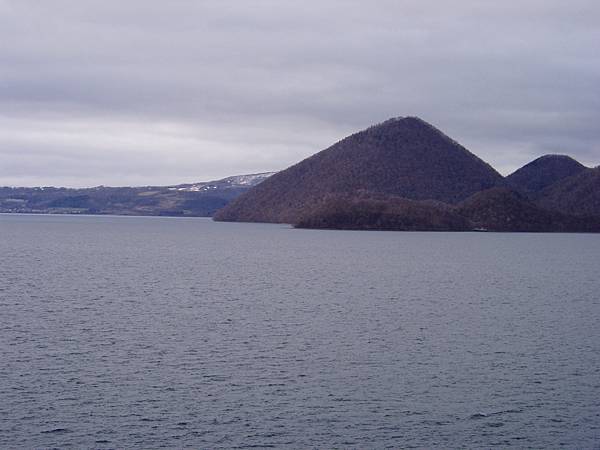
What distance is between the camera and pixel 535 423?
1024 inches

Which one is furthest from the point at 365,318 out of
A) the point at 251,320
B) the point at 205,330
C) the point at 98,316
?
the point at 98,316

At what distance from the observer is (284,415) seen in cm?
2650

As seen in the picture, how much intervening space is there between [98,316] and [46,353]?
11.6 metres

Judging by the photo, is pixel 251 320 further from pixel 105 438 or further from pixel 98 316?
pixel 105 438

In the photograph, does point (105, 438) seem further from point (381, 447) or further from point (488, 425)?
point (488, 425)

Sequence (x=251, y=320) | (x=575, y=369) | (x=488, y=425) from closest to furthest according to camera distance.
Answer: (x=488, y=425) → (x=575, y=369) → (x=251, y=320)

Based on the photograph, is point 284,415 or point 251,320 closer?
point 284,415

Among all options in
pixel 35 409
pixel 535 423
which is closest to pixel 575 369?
pixel 535 423

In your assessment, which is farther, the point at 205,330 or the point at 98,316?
the point at 98,316

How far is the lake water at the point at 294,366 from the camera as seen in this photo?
81.9ft

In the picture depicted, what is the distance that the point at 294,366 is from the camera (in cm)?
3312

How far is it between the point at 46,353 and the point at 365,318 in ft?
63.4

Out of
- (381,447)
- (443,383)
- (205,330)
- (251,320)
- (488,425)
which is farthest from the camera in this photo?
(251,320)

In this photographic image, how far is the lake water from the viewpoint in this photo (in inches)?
983
